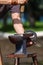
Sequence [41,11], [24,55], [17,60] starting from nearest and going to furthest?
1. [24,55]
2. [17,60]
3. [41,11]

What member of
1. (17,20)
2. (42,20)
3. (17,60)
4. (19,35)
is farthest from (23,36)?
(42,20)

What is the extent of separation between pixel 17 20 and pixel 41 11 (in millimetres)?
28222

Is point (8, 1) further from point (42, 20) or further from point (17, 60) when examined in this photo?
point (42, 20)

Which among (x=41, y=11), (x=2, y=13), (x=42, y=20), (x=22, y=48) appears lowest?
(x=42, y=20)

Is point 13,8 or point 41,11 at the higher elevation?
point 13,8

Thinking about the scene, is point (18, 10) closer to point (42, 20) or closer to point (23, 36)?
point (23, 36)

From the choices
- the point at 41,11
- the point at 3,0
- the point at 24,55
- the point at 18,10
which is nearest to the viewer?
the point at 3,0

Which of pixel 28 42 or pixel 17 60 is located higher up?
pixel 28 42

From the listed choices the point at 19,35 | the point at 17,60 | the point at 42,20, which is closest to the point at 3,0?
the point at 19,35

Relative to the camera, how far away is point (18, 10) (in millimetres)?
3756

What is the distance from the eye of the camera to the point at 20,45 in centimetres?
362

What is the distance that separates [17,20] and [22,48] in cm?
35

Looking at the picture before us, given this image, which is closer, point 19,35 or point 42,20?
point 19,35

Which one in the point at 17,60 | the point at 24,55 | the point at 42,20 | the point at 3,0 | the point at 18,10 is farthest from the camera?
the point at 42,20
